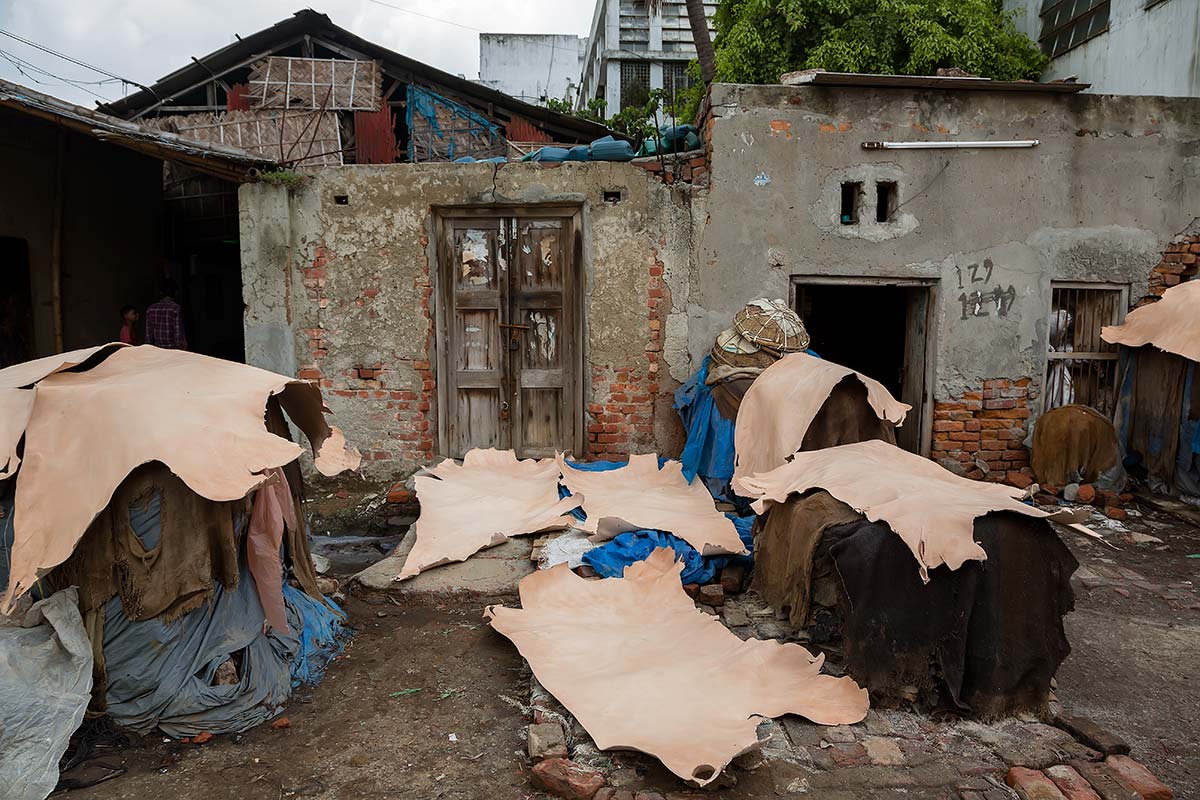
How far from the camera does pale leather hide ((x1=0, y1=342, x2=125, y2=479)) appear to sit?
2.99m

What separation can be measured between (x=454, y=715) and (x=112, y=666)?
1451mm

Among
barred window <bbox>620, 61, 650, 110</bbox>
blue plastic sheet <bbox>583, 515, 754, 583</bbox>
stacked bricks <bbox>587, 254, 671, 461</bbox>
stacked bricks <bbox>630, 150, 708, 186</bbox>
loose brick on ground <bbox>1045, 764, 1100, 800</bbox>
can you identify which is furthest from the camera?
barred window <bbox>620, 61, 650, 110</bbox>

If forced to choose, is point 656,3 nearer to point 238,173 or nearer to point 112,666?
point 238,173

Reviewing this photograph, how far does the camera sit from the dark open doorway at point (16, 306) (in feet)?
26.2

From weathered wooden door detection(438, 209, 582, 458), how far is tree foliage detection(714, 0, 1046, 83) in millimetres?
8669

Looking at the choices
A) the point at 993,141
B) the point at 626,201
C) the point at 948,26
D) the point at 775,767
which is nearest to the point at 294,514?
the point at 775,767

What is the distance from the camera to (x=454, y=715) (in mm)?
3420

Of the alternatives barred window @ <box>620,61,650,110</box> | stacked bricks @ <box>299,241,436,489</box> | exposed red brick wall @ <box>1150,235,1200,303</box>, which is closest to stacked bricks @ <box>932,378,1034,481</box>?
exposed red brick wall @ <box>1150,235,1200,303</box>

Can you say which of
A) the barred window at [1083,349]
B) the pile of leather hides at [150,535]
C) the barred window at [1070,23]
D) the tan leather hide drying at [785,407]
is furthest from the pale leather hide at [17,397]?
the barred window at [1070,23]

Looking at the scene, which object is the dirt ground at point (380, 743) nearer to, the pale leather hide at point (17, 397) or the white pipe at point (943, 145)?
the pale leather hide at point (17, 397)

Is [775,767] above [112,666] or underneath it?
underneath

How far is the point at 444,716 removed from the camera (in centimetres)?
341

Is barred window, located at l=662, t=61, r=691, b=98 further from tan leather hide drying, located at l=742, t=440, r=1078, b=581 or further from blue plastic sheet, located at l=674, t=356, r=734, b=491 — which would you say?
tan leather hide drying, located at l=742, t=440, r=1078, b=581

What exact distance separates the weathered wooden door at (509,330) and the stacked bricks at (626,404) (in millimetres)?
238
